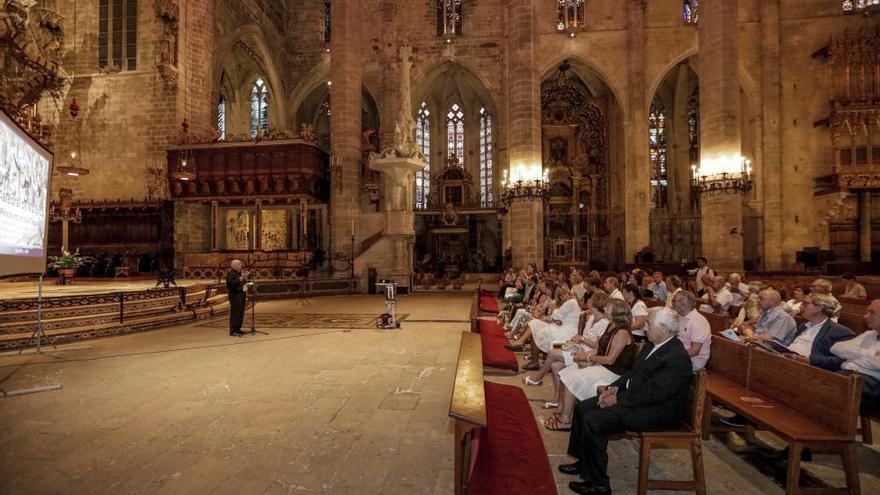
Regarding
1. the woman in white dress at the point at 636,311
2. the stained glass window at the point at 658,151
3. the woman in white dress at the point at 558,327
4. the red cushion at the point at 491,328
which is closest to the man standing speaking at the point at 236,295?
the red cushion at the point at 491,328

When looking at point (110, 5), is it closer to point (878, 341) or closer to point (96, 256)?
point (96, 256)

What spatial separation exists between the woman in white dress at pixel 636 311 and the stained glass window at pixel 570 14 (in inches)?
812

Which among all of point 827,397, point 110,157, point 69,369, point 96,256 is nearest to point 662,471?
point 827,397

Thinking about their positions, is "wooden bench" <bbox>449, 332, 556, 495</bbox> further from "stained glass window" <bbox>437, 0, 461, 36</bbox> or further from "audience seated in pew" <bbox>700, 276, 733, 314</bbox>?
"stained glass window" <bbox>437, 0, 461, 36</bbox>

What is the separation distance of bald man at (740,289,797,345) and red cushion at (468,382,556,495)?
9.77 ft

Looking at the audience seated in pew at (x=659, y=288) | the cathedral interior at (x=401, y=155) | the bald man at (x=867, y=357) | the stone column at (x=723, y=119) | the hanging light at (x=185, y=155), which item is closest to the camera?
the bald man at (x=867, y=357)

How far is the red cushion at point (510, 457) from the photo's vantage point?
8.10 ft

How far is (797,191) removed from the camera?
2016cm

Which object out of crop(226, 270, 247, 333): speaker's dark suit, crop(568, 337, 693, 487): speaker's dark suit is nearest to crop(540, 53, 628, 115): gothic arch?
crop(226, 270, 247, 333): speaker's dark suit

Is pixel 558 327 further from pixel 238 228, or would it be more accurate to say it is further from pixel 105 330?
pixel 238 228

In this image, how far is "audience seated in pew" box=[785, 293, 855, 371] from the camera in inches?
143

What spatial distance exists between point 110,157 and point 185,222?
417 centimetres

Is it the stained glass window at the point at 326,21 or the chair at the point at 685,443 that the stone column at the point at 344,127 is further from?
the chair at the point at 685,443

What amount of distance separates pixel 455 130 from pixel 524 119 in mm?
11567
